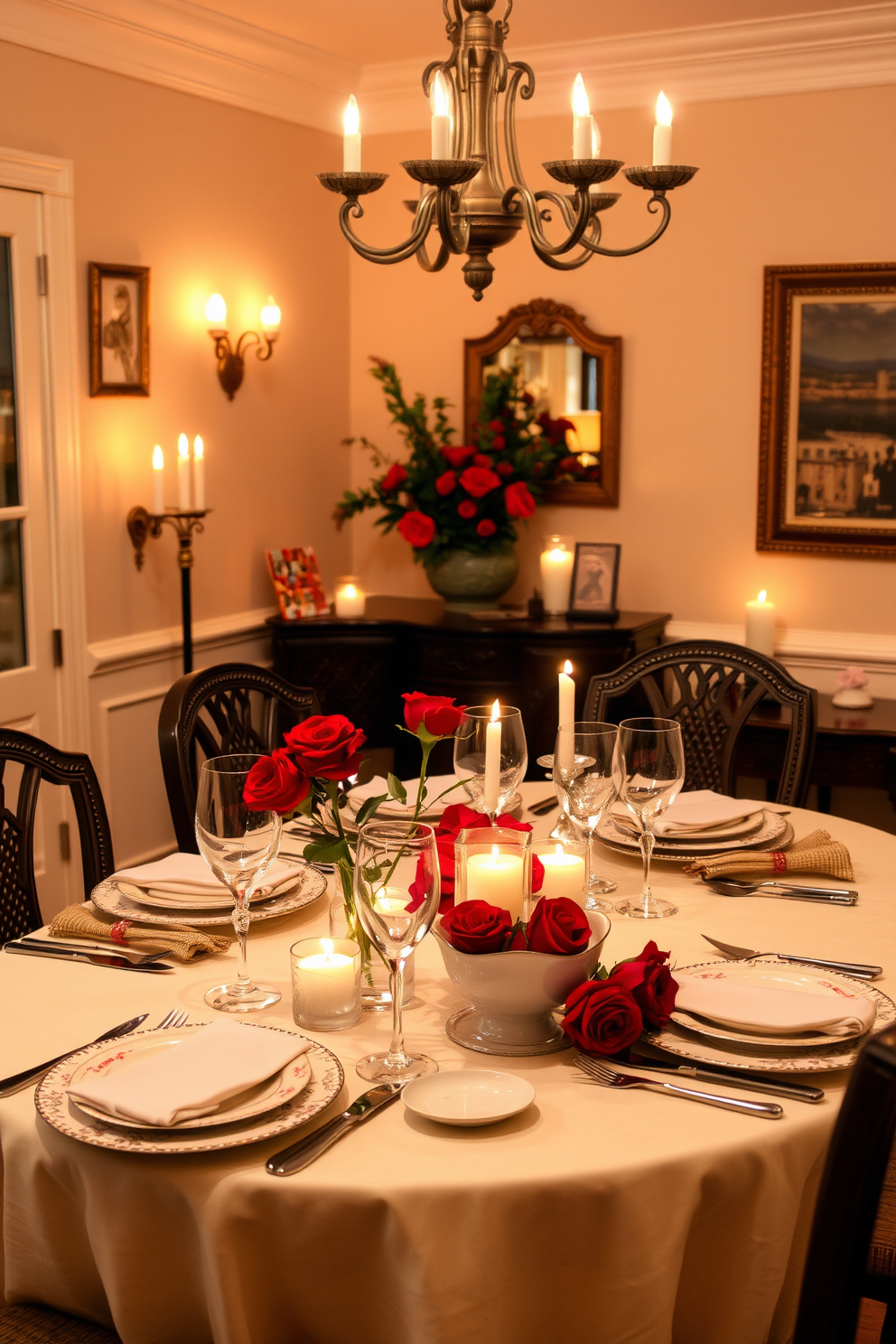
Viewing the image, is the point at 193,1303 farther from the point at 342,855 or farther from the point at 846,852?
the point at 846,852

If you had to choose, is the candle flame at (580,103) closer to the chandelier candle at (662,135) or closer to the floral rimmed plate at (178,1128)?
the chandelier candle at (662,135)

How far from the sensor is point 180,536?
3723 mm

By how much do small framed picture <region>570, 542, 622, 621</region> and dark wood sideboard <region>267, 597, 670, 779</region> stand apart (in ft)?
0.29

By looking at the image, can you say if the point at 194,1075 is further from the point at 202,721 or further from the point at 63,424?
the point at 63,424

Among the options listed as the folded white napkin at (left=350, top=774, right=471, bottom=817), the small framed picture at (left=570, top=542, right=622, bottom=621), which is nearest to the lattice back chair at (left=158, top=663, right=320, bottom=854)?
the folded white napkin at (left=350, top=774, right=471, bottom=817)

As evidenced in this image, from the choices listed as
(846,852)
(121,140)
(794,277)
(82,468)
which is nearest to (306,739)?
(846,852)

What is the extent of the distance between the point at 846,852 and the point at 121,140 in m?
2.83

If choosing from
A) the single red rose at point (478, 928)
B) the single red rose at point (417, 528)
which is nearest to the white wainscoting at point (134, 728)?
the single red rose at point (417, 528)

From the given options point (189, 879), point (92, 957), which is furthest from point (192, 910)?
point (92, 957)

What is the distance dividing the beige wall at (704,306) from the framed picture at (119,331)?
46.8 inches

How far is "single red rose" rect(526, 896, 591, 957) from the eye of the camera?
1.32m

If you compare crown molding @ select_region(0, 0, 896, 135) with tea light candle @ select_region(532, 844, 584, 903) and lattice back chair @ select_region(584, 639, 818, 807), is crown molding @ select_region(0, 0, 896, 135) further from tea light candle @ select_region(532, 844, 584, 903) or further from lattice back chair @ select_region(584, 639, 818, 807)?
tea light candle @ select_region(532, 844, 584, 903)

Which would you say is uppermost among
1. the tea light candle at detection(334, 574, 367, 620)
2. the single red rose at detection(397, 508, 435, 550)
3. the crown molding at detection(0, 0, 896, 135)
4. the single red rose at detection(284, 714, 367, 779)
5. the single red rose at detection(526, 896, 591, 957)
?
the crown molding at detection(0, 0, 896, 135)

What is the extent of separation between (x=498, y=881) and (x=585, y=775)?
388 millimetres
